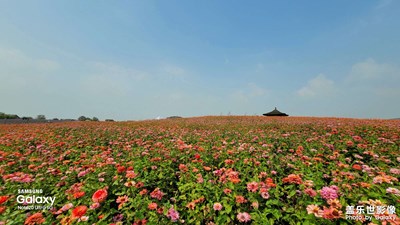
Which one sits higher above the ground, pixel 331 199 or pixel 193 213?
pixel 331 199

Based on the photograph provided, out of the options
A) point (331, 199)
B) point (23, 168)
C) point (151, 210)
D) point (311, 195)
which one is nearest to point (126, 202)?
point (151, 210)

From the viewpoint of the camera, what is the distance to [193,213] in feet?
7.20

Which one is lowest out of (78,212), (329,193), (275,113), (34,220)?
(34,220)

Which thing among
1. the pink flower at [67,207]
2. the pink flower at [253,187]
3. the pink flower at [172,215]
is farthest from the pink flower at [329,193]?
the pink flower at [67,207]

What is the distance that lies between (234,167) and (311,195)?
4.46 feet

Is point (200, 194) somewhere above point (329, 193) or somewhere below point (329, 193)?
below

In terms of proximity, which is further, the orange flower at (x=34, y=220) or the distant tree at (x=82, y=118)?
the distant tree at (x=82, y=118)

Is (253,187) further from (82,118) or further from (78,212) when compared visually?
(82,118)

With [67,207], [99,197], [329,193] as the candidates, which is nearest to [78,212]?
[99,197]

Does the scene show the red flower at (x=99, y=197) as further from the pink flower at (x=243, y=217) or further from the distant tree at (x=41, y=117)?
the distant tree at (x=41, y=117)

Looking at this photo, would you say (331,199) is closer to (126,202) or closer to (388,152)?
(126,202)

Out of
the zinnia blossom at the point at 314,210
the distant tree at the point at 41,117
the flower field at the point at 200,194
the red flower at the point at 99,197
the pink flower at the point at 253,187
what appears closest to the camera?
the zinnia blossom at the point at 314,210

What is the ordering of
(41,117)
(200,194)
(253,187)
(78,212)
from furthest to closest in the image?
(41,117), (200,194), (253,187), (78,212)

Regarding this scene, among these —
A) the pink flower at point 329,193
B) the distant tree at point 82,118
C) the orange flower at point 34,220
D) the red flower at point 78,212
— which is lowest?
the orange flower at point 34,220
